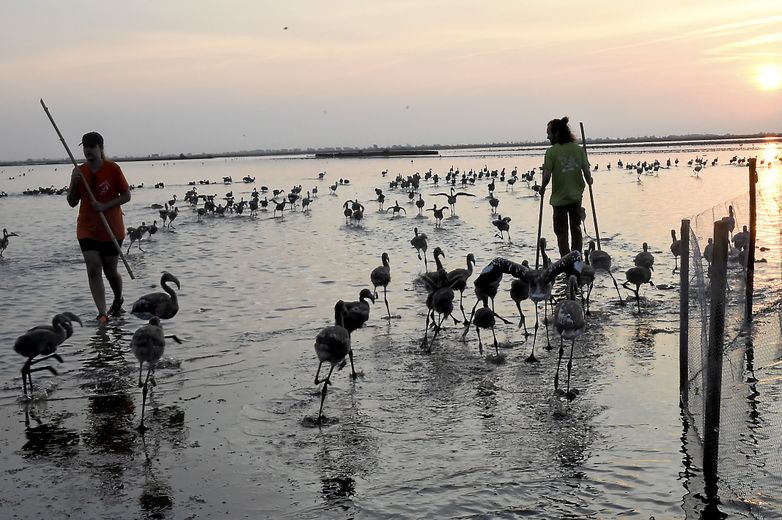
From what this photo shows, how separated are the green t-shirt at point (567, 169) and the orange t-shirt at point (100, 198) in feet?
23.4

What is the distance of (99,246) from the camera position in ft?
38.7

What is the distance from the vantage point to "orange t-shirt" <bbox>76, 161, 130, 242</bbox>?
11.7 meters

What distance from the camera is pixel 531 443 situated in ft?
22.2

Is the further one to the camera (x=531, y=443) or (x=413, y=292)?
(x=413, y=292)

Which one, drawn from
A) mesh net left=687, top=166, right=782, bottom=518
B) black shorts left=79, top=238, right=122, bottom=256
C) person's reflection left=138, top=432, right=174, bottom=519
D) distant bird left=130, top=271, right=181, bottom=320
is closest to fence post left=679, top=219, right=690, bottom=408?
mesh net left=687, top=166, right=782, bottom=518

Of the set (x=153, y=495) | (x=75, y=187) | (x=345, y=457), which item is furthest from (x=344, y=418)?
(x=75, y=187)

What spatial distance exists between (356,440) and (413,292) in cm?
764

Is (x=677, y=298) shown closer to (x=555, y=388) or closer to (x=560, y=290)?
(x=560, y=290)

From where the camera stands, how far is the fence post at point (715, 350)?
5637 millimetres

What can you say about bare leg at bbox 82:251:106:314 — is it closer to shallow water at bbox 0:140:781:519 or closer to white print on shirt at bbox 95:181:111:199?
shallow water at bbox 0:140:781:519

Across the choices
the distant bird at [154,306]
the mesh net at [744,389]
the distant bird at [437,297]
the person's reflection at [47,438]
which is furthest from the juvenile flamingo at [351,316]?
the mesh net at [744,389]

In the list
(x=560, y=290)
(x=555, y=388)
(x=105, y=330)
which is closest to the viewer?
(x=555, y=388)

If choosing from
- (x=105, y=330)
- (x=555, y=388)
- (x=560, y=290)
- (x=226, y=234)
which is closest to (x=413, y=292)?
(x=560, y=290)

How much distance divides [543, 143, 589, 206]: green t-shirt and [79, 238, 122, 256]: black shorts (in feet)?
24.1
